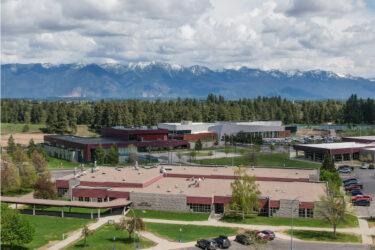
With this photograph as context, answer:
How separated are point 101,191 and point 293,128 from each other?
12199 cm

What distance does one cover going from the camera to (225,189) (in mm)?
65062

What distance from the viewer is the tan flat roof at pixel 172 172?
231ft

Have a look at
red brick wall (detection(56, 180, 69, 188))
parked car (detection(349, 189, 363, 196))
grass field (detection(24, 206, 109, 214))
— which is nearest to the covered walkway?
grass field (detection(24, 206, 109, 214))

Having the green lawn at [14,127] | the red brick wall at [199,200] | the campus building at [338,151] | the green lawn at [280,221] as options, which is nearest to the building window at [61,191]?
the red brick wall at [199,200]

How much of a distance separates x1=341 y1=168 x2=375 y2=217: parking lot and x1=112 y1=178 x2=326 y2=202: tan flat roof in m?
6.09

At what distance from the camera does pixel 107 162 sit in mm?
100688

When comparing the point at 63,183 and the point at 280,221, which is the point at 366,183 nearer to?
the point at 280,221

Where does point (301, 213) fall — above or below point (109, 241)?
above

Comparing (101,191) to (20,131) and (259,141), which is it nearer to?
(259,141)

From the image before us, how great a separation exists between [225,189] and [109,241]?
2348cm

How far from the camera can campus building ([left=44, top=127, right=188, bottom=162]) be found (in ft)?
354

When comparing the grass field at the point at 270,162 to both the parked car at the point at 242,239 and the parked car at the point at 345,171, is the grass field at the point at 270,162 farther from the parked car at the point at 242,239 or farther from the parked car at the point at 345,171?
the parked car at the point at 242,239

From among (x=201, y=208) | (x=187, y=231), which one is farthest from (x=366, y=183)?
(x=187, y=231)

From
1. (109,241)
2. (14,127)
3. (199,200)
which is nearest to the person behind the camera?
(109,241)
